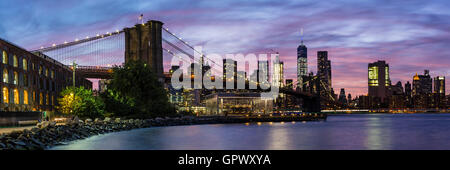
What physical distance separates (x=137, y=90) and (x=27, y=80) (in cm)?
1574

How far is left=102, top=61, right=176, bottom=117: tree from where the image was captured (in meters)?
60.7

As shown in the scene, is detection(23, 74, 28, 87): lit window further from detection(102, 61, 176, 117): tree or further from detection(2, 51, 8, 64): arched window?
detection(102, 61, 176, 117): tree

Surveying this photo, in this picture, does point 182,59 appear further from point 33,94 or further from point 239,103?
point 33,94

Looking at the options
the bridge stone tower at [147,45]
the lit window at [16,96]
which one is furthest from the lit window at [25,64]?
the bridge stone tower at [147,45]

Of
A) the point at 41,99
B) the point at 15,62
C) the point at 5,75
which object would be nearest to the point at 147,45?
the point at 41,99

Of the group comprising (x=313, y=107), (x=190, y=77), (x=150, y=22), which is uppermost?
(x=150, y=22)

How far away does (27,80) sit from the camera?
210 feet

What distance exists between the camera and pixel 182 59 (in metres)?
112

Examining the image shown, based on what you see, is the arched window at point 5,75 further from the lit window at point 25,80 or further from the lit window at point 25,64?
the lit window at point 25,80

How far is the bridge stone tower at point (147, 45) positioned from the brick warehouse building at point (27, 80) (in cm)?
1273

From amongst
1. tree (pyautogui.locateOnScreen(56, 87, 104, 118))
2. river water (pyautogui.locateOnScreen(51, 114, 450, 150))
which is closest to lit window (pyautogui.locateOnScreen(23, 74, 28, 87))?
tree (pyautogui.locateOnScreen(56, 87, 104, 118))
